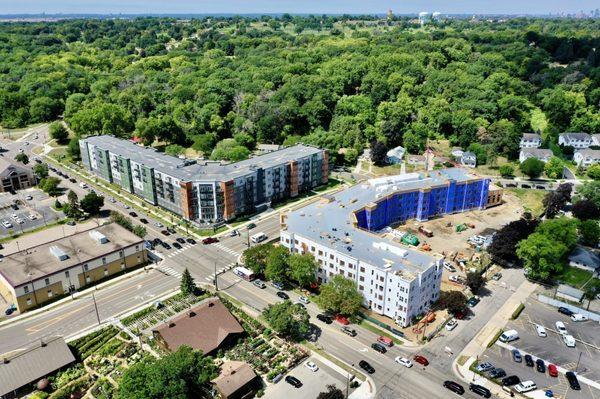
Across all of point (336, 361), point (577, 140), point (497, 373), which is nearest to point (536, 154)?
point (577, 140)

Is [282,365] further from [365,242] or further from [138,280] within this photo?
[138,280]

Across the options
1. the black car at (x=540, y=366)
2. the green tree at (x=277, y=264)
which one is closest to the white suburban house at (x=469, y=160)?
the green tree at (x=277, y=264)

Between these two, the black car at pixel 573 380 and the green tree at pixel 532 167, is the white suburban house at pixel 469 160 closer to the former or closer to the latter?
Result: the green tree at pixel 532 167

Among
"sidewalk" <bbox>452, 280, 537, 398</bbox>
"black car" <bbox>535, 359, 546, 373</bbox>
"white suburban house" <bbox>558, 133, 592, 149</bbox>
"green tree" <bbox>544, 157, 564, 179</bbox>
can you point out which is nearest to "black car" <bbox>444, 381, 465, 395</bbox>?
"sidewalk" <bbox>452, 280, 537, 398</bbox>

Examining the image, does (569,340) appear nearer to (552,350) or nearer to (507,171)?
(552,350)

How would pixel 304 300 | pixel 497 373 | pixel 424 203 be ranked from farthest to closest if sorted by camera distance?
pixel 424 203 → pixel 304 300 → pixel 497 373

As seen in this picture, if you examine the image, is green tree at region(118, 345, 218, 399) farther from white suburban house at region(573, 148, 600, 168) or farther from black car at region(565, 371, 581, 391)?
white suburban house at region(573, 148, 600, 168)
